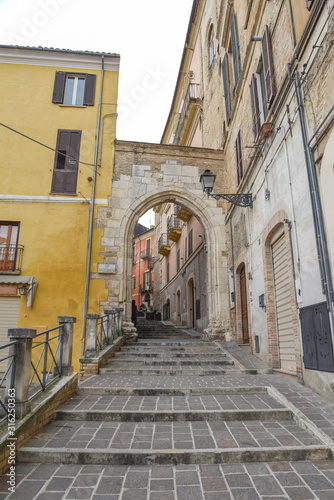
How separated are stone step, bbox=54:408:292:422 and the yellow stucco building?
6253mm

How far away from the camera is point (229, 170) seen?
11453mm

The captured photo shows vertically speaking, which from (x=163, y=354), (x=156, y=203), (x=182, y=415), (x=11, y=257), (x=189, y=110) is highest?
(x=189, y=110)

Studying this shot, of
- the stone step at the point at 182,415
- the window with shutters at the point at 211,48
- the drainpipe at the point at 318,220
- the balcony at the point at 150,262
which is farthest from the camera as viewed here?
the balcony at the point at 150,262

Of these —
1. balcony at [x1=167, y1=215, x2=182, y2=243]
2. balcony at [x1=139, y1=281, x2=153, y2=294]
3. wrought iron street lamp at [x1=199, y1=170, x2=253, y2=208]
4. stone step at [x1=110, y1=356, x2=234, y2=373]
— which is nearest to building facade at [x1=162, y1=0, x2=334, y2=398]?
wrought iron street lamp at [x1=199, y1=170, x2=253, y2=208]

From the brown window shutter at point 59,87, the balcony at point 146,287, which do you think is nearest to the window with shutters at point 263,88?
the brown window shutter at point 59,87

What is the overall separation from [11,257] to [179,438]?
900 cm

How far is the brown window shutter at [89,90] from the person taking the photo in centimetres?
1229

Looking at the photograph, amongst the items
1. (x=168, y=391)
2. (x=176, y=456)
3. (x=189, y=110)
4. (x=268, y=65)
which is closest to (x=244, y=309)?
(x=168, y=391)

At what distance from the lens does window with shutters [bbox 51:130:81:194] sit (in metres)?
11.3

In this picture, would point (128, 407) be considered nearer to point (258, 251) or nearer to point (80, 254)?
point (258, 251)

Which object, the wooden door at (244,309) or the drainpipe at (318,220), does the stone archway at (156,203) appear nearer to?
the wooden door at (244,309)

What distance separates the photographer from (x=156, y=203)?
38.9 feet

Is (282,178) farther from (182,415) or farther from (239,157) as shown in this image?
(182,415)

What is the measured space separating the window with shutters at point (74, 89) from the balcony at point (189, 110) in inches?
234
